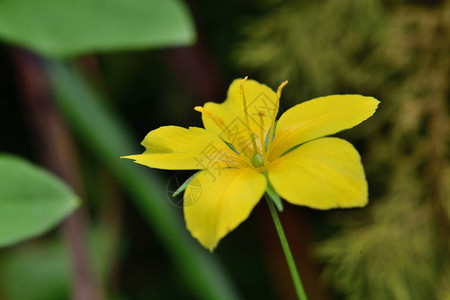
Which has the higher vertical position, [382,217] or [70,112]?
[70,112]

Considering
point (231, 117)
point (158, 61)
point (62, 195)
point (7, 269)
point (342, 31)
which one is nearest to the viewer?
point (231, 117)

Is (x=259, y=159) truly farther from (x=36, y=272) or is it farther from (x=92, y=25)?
(x=36, y=272)

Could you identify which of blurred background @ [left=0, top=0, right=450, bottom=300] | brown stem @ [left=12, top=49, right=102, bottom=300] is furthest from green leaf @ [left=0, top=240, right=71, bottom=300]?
brown stem @ [left=12, top=49, right=102, bottom=300]

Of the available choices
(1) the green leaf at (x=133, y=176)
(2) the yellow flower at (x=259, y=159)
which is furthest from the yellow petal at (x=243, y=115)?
(1) the green leaf at (x=133, y=176)

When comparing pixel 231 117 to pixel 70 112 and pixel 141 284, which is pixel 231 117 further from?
pixel 141 284

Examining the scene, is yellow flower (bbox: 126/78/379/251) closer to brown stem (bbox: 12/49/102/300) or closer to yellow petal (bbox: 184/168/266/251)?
yellow petal (bbox: 184/168/266/251)

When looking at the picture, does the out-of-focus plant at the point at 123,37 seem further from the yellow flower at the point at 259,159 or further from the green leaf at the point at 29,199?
the yellow flower at the point at 259,159

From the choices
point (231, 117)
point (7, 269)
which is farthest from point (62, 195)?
point (7, 269)
